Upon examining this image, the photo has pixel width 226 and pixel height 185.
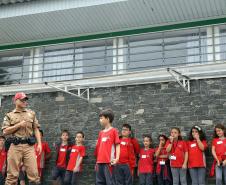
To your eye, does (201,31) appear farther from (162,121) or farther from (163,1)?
(162,121)

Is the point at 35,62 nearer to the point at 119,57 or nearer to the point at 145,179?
the point at 119,57

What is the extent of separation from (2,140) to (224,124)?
6.13 metres

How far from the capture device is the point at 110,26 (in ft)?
44.7

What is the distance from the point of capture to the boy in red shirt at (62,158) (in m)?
11.2

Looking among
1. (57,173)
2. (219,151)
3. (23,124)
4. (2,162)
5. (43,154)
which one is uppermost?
(23,124)

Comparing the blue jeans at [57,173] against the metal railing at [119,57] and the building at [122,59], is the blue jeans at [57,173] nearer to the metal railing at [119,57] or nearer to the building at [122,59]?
the building at [122,59]

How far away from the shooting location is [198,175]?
9734mm

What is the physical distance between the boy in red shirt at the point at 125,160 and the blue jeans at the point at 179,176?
1.04 meters

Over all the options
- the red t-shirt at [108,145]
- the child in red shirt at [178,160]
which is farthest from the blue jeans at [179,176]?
the red t-shirt at [108,145]

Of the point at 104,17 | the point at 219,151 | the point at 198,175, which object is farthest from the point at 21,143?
the point at 104,17

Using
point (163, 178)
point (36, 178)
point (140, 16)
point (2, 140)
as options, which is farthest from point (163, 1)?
point (36, 178)

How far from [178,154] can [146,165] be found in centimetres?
85

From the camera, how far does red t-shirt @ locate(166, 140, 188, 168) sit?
9852 mm

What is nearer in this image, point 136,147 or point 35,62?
point 136,147
